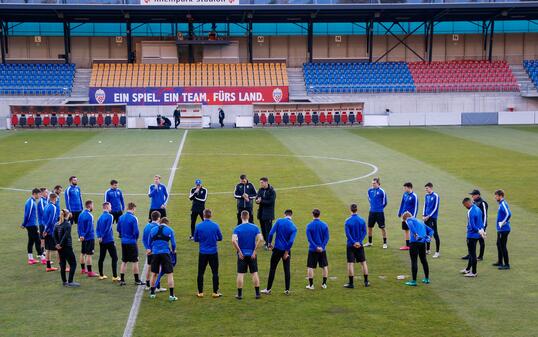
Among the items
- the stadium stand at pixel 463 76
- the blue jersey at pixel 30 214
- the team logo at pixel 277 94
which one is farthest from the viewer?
the team logo at pixel 277 94

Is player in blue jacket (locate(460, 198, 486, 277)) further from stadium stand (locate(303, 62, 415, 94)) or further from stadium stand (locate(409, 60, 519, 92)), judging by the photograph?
stadium stand (locate(409, 60, 519, 92))

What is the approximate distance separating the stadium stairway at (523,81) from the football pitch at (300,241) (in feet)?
66.3

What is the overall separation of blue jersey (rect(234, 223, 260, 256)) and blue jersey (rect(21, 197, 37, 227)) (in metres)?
5.95

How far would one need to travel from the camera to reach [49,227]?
701 inches

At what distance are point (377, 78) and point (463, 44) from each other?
12375 mm

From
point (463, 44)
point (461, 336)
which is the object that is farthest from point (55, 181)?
point (463, 44)

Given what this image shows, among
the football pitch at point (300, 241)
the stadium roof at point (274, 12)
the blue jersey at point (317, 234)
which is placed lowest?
the football pitch at point (300, 241)

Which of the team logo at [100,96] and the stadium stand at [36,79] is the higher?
the stadium stand at [36,79]

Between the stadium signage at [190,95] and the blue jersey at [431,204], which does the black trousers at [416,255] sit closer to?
the blue jersey at [431,204]

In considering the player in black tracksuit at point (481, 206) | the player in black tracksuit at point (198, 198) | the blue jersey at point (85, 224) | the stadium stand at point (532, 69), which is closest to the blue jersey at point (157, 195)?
the player in black tracksuit at point (198, 198)

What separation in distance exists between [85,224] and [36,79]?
5476cm

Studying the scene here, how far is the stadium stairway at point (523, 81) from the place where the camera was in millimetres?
66500

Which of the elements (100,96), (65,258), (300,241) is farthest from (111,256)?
(100,96)

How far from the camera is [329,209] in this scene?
24.9 metres
